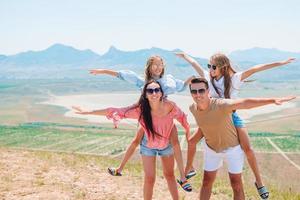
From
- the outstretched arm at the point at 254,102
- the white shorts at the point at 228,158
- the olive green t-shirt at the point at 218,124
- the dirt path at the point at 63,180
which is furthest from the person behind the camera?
the dirt path at the point at 63,180

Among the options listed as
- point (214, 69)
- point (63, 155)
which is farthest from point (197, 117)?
point (63, 155)

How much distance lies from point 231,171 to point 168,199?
2.83 metres

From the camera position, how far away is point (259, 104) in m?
4.50

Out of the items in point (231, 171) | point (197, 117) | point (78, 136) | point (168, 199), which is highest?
point (197, 117)

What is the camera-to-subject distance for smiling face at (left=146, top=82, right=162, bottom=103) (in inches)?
210

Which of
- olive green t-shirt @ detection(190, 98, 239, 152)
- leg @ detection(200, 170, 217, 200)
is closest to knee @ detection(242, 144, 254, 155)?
olive green t-shirt @ detection(190, 98, 239, 152)

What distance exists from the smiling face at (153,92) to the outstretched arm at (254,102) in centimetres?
110

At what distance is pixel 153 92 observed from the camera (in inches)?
209

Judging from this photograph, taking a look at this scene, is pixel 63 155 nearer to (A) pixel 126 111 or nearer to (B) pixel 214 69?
(A) pixel 126 111

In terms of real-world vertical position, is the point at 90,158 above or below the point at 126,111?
below

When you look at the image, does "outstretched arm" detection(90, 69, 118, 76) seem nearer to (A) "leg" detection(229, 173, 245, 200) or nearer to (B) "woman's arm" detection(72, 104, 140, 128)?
(B) "woman's arm" detection(72, 104, 140, 128)

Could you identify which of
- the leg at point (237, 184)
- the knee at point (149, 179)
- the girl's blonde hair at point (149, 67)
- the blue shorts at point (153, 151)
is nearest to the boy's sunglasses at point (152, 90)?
the girl's blonde hair at point (149, 67)

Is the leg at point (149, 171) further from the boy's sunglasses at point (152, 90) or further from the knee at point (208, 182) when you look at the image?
the boy's sunglasses at point (152, 90)

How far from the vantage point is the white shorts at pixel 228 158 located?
16.5 feet
